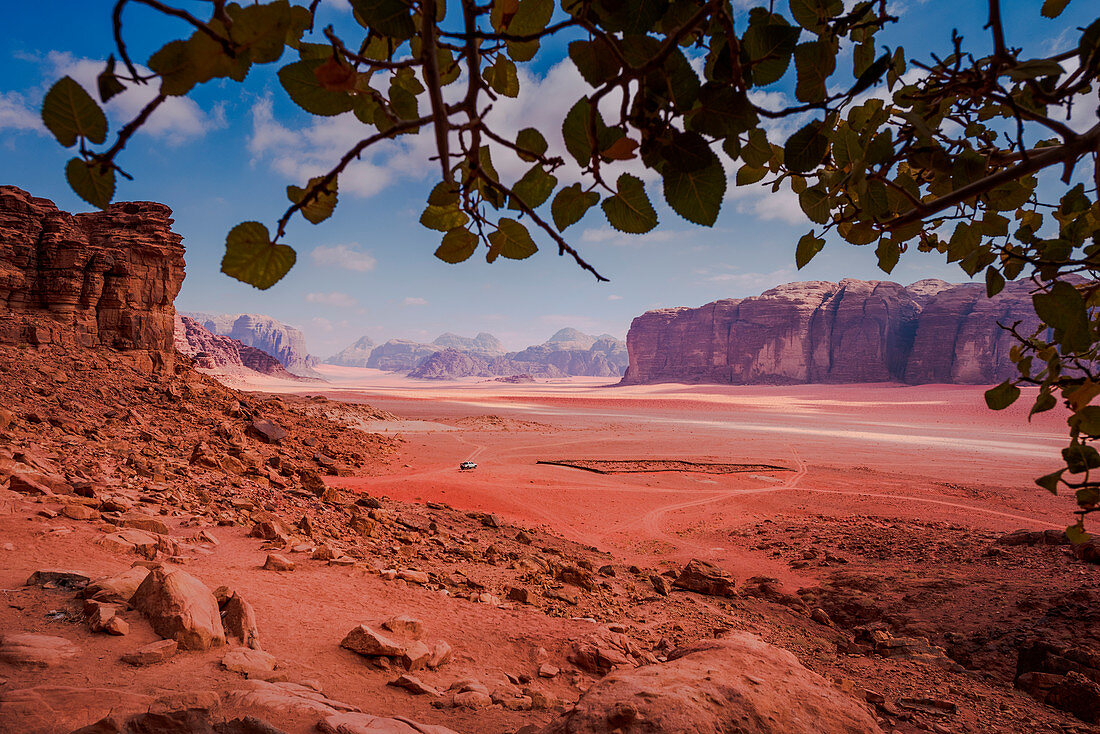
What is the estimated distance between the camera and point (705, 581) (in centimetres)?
604

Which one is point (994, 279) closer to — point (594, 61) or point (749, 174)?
point (749, 174)

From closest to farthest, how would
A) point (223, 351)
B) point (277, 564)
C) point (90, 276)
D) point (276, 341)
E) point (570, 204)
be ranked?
point (570, 204) → point (277, 564) → point (90, 276) → point (223, 351) → point (276, 341)

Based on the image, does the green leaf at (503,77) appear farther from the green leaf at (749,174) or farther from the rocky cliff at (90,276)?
the rocky cliff at (90,276)

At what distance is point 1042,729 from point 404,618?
4.29 m

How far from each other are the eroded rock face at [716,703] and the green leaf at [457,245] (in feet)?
5.79

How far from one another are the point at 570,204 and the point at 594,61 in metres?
0.26

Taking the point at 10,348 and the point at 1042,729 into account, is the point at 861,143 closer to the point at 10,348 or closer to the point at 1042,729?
the point at 1042,729

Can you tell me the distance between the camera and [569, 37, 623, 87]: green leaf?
86cm

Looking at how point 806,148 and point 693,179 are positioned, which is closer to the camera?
point 693,179

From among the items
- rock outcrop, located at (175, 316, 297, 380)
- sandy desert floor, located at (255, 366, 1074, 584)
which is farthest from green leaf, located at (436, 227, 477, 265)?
rock outcrop, located at (175, 316, 297, 380)

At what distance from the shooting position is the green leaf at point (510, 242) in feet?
Result: 3.34

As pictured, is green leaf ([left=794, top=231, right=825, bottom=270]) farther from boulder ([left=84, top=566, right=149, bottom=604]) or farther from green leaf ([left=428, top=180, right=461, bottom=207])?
boulder ([left=84, top=566, right=149, bottom=604])

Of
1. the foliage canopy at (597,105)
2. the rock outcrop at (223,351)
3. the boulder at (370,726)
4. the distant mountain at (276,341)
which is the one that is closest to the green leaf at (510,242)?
the foliage canopy at (597,105)

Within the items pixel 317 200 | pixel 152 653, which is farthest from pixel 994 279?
pixel 152 653
